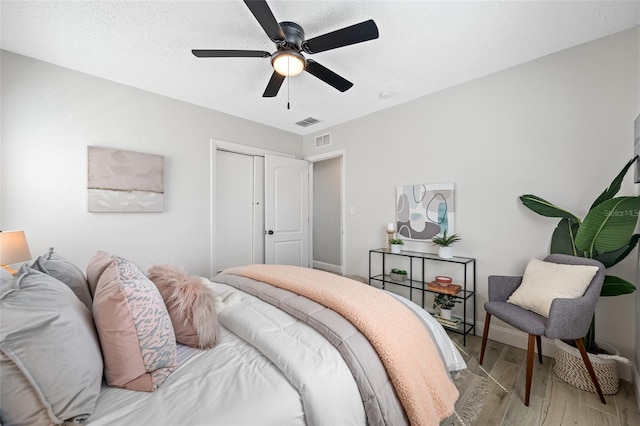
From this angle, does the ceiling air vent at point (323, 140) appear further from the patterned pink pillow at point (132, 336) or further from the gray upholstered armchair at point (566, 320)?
the patterned pink pillow at point (132, 336)

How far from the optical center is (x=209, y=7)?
1.69 metres

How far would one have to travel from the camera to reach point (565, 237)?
2.06m

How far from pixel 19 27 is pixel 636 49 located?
4.38 m

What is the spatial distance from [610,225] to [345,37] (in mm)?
2081

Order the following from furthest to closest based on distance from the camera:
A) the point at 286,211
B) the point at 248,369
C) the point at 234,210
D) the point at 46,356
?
the point at 286,211
the point at 234,210
the point at 248,369
the point at 46,356

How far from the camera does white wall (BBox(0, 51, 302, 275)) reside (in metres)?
2.20

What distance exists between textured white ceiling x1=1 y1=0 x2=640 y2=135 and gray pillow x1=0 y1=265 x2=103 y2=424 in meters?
1.81

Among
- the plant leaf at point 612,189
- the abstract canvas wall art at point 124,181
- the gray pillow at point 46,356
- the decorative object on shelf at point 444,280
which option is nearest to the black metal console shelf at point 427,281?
the decorative object on shelf at point 444,280

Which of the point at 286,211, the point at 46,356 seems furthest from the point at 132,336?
the point at 286,211

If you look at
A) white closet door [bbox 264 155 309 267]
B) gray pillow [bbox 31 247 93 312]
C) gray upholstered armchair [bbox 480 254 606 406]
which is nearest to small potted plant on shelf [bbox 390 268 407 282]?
gray upholstered armchair [bbox 480 254 606 406]

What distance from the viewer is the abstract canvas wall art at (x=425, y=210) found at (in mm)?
2748

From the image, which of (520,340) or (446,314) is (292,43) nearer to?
(446,314)

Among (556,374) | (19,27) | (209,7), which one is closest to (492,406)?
(556,374)

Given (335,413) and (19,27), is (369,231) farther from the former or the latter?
(19,27)
